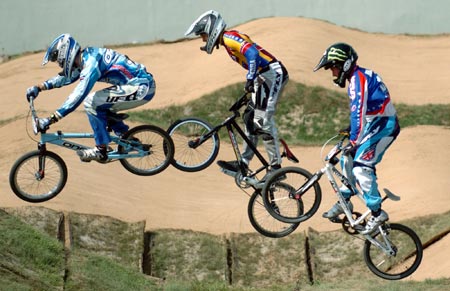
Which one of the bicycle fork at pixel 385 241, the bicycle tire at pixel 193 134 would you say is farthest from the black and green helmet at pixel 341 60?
the bicycle tire at pixel 193 134

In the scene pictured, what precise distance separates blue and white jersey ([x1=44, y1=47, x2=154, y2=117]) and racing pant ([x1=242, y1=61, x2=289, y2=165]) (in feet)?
8.06

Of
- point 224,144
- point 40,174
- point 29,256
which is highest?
point 40,174

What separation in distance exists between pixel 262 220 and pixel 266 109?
2.49m

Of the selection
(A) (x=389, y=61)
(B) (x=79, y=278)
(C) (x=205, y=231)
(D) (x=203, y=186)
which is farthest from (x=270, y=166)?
(A) (x=389, y=61)

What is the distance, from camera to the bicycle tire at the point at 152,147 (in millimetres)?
29406

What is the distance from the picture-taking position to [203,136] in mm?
29000

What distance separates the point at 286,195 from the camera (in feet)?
93.0

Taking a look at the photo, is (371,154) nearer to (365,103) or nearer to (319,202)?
(365,103)

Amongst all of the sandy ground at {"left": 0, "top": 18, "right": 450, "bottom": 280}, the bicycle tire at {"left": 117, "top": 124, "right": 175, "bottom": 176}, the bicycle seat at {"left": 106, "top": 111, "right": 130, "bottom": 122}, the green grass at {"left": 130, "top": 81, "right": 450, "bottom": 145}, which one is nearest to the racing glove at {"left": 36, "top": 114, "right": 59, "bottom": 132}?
the bicycle seat at {"left": 106, "top": 111, "right": 130, "bottom": 122}

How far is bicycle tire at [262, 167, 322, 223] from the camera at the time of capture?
28.1 meters

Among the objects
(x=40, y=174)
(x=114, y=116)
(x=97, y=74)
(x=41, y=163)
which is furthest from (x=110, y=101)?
(x=40, y=174)

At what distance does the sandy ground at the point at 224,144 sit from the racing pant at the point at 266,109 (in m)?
10.7

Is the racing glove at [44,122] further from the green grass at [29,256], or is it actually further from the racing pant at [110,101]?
the green grass at [29,256]

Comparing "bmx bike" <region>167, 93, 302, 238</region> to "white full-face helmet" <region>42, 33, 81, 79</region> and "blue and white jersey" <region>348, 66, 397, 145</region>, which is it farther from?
"white full-face helmet" <region>42, 33, 81, 79</region>
